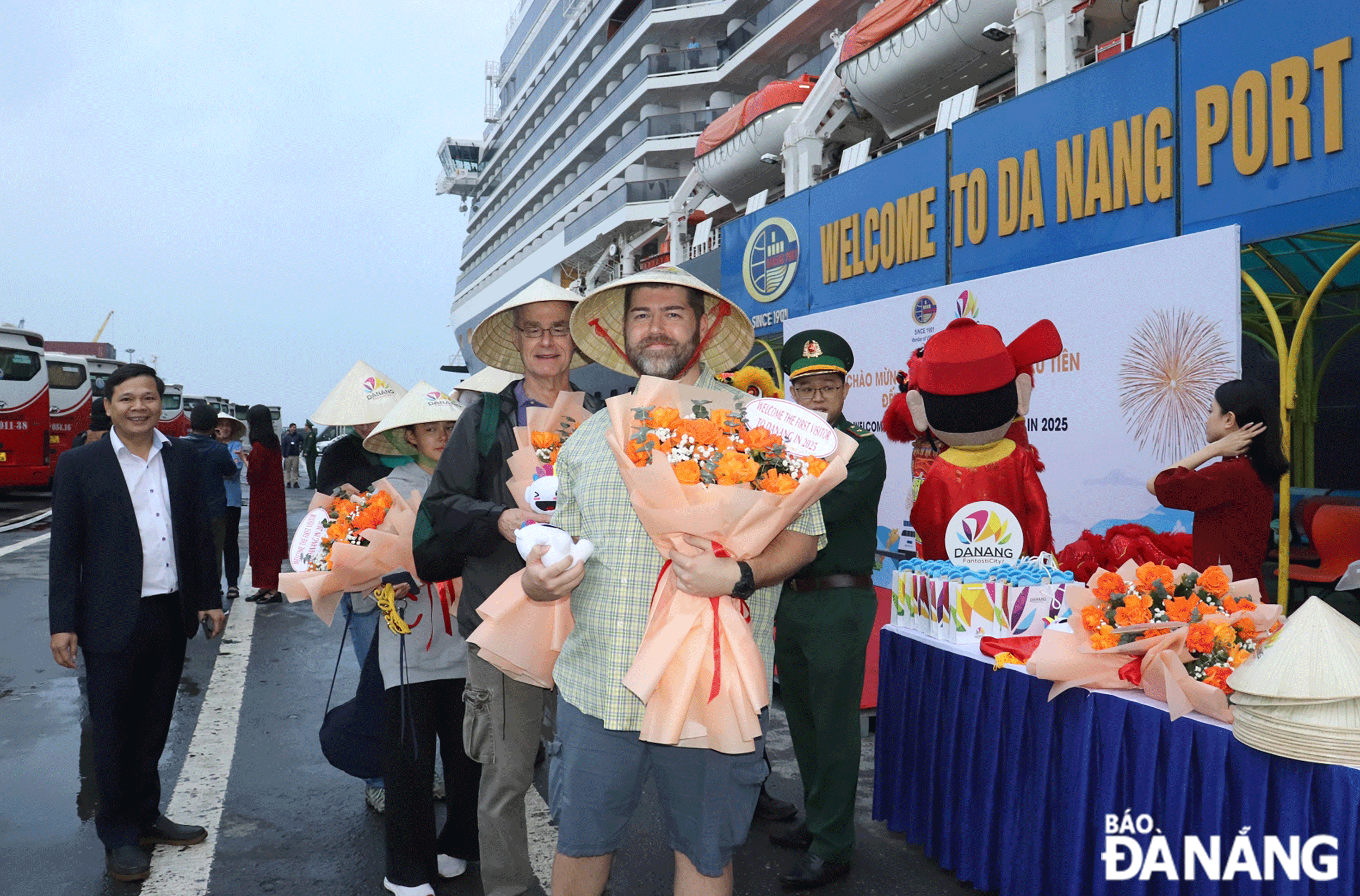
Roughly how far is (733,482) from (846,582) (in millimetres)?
1547

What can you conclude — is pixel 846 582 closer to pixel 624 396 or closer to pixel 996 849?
pixel 996 849

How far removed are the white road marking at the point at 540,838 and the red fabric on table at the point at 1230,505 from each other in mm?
2838

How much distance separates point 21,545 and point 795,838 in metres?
13.2

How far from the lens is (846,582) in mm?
3416

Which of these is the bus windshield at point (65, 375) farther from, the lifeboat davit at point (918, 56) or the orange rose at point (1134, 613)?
the orange rose at point (1134, 613)

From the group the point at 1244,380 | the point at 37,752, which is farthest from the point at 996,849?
the point at 37,752

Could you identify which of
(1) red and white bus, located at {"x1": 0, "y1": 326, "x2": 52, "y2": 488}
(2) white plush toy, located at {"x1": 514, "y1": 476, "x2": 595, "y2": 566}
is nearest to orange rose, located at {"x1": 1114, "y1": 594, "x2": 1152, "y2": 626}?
(2) white plush toy, located at {"x1": 514, "y1": 476, "x2": 595, "y2": 566}

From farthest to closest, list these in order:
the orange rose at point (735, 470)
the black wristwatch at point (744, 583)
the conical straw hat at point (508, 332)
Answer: the conical straw hat at point (508, 332)
the black wristwatch at point (744, 583)
the orange rose at point (735, 470)

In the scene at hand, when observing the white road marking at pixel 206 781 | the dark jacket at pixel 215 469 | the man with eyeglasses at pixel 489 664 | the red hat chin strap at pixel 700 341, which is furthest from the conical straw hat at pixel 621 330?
the dark jacket at pixel 215 469

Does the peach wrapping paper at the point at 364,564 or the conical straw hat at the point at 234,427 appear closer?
the peach wrapping paper at the point at 364,564

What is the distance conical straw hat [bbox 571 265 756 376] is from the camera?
280cm

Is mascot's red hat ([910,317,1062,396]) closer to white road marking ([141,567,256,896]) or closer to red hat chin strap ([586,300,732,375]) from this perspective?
red hat chin strap ([586,300,732,375])

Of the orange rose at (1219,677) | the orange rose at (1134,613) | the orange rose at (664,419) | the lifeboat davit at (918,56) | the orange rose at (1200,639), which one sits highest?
the lifeboat davit at (918,56)

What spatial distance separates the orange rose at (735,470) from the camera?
2.00m
